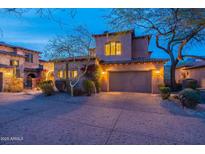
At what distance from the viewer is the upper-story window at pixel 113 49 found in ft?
43.3

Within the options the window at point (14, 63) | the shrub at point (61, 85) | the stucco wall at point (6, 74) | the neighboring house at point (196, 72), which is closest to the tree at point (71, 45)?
the shrub at point (61, 85)

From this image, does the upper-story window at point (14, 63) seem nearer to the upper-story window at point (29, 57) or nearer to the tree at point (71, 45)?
the upper-story window at point (29, 57)

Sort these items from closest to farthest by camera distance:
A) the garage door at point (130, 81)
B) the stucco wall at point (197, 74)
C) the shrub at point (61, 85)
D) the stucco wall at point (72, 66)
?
the shrub at point (61, 85)
the garage door at point (130, 81)
the stucco wall at point (72, 66)
the stucco wall at point (197, 74)

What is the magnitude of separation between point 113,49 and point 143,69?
12.0ft

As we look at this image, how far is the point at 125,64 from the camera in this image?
1225cm

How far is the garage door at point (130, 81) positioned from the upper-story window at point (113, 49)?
83.7 inches

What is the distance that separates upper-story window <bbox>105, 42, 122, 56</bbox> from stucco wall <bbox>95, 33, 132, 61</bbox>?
12.1 inches

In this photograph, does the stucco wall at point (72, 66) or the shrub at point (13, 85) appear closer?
→ the stucco wall at point (72, 66)

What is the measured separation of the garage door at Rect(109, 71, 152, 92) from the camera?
38.4 ft

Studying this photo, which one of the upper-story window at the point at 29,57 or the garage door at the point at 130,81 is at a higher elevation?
the upper-story window at the point at 29,57

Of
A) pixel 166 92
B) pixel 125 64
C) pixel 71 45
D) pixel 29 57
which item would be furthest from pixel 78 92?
pixel 29 57
